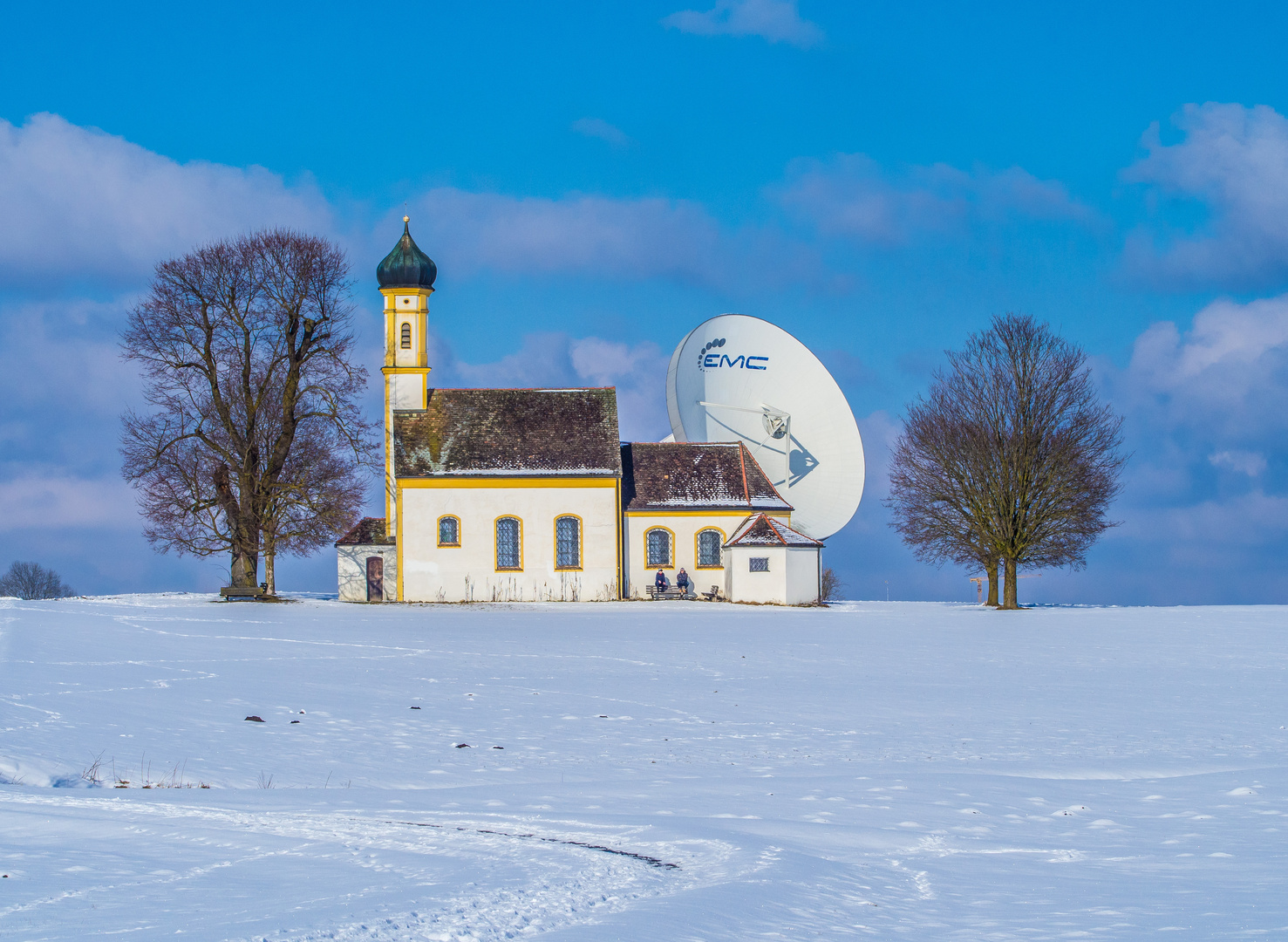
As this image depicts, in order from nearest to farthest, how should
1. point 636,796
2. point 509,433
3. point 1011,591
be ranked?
point 636,796 → point 1011,591 → point 509,433

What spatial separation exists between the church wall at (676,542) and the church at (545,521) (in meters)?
0.03

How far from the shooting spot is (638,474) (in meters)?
49.3

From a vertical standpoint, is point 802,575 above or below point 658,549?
below

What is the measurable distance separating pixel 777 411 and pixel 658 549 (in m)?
7.34

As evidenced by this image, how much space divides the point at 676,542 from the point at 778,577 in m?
5.09

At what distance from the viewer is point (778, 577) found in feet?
146

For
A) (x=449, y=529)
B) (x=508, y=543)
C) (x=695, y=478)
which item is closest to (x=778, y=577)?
(x=695, y=478)

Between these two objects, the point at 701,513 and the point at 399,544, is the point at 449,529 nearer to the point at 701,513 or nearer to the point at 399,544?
the point at 399,544

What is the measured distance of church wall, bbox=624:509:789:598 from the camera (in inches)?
1876

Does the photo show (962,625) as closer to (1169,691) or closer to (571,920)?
(1169,691)

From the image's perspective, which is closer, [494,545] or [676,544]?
[494,545]

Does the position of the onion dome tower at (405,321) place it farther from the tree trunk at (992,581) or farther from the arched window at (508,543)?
the tree trunk at (992,581)

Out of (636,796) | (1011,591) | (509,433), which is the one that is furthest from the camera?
(509,433)

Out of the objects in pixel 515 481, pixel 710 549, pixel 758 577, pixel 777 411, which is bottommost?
pixel 758 577
